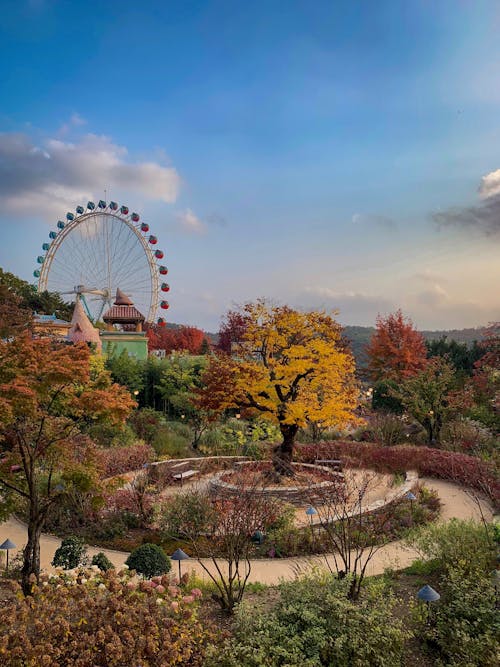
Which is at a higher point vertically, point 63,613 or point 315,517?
point 63,613

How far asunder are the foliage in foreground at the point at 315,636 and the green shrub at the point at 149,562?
2.37 m

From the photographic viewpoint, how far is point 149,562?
26.2 feet

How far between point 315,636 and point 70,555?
187 inches

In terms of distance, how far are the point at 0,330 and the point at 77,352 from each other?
1440cm

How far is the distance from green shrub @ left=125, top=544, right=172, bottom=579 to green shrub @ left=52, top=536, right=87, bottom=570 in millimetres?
954

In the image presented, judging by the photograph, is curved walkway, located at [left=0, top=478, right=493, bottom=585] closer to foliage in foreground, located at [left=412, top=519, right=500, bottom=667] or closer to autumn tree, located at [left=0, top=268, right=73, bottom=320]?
foliage in foreground, located at [left=412, top=519, right=500, bottom=667]

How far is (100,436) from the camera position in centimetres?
1770

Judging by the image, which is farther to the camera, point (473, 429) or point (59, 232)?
point (59, 232)

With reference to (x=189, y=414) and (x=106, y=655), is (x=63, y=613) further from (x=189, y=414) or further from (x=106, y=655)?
(x=189, y=414)

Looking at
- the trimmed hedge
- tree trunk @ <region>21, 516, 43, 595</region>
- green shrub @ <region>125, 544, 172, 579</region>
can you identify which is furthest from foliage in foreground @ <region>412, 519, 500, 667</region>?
the trimmed hedge

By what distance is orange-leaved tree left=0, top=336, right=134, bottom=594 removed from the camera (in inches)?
300

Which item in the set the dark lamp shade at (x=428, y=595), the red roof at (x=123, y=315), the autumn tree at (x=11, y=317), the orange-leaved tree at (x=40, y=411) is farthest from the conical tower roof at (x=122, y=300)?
the dark lamp shade at (x=428, y=595)

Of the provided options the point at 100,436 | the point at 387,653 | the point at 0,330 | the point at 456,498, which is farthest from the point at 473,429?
the point at 0,330

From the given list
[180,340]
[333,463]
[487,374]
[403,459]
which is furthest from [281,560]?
[180,340]
